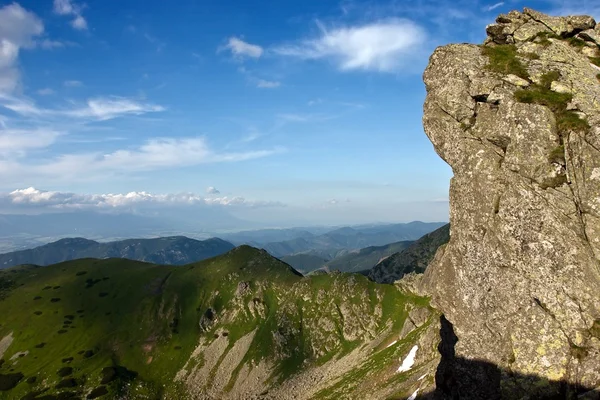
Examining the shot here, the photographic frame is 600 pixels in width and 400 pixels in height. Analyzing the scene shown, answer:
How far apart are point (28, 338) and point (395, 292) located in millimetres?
152550

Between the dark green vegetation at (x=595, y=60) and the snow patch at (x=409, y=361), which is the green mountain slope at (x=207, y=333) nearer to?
the snow patch at (x=409, y=361)

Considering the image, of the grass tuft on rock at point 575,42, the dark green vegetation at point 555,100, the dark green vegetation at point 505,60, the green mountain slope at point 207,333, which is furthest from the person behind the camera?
the green mountain slope at point 207,333

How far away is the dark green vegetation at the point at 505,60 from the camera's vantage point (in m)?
39.3

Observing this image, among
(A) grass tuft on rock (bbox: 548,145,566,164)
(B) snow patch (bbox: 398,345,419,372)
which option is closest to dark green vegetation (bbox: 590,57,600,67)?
(A) grass tuft on rock (bbox: 548,145,566,164)

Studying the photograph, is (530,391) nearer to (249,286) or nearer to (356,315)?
(356,315)

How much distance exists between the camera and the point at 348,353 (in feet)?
415

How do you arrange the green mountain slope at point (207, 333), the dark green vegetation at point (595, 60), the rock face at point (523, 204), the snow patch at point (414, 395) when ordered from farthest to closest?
the green mountain slope at point (207, 333) → the snow patch at point (414, 395) → the dark green vegetation at point (595, 60) → the rock face at point (523, 204)

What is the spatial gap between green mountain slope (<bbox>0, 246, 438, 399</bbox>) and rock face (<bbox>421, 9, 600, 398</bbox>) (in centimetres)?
5651

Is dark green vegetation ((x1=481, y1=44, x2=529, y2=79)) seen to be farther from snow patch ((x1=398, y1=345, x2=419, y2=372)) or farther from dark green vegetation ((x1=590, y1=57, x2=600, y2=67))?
snow patch ((x1=398, y1=345, x2=419, y2=372))

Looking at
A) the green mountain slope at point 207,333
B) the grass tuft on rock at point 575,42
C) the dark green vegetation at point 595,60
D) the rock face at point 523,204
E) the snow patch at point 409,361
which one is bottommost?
the green mountain slope at point 207,333

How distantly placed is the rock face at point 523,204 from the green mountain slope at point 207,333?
5651cm

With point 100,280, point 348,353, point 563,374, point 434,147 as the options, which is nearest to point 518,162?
point 434,147

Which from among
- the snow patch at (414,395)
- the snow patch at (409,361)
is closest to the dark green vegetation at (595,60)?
the snow patch at (414,395)

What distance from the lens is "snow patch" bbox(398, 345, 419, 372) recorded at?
81.0m
